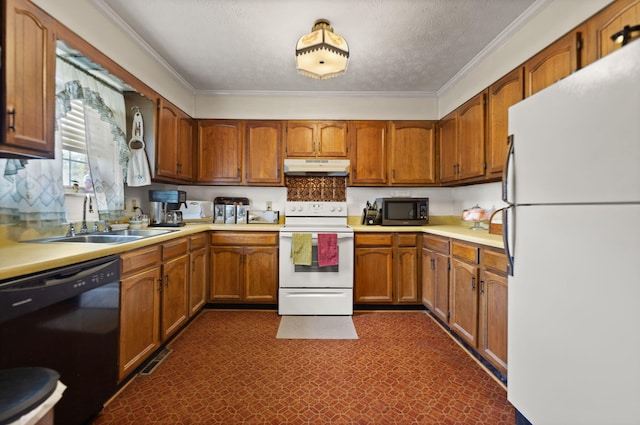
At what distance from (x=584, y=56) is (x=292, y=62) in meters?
2.15

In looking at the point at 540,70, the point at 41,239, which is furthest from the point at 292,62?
the point at 41,239

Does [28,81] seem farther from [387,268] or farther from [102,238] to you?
[387,268]

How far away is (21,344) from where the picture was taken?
1.02 m

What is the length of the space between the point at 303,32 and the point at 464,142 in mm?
1820

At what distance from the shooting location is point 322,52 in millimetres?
1743

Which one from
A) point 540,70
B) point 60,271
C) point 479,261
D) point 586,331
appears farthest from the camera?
point 479,261

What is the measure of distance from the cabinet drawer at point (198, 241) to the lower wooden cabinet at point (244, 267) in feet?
0.36

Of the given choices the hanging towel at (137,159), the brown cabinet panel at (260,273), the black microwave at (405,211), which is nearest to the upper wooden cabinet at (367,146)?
the black microwave at (405,211)

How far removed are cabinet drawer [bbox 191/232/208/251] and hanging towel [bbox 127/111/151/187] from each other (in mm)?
636

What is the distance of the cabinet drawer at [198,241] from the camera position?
2590mm

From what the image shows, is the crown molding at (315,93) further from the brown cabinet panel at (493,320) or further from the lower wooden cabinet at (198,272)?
the brown cabinet panel at (493,320)

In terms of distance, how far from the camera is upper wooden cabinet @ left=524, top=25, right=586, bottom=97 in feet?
5.06

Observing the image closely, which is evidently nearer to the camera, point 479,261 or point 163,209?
point 479,261

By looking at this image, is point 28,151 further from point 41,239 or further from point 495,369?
point 495,369
